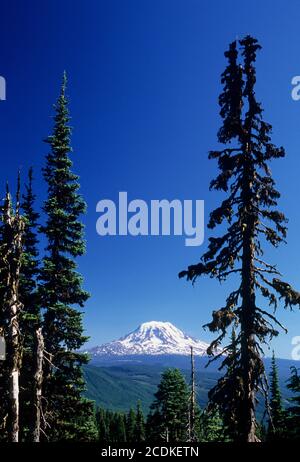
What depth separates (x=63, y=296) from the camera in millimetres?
21922

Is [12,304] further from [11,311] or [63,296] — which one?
[63,296]

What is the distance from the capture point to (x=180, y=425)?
160 ft

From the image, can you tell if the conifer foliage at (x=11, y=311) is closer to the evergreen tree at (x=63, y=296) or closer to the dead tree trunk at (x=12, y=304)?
the dead tree trunk at (x=12, y=304)

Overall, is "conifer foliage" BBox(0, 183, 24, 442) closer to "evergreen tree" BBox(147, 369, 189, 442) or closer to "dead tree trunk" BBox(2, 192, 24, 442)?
"dead tree trunk" BBox(2, 192, 24, 442)

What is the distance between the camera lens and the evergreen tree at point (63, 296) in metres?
20.7

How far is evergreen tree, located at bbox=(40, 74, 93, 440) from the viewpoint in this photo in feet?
68.0

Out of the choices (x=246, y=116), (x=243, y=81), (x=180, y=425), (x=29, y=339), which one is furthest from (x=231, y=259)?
(x=180, y=425)

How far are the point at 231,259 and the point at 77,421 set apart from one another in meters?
14.2

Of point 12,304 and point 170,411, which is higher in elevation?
point 12,304

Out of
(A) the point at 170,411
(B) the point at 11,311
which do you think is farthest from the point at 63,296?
(A) the point at 170,411

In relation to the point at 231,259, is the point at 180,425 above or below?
below
